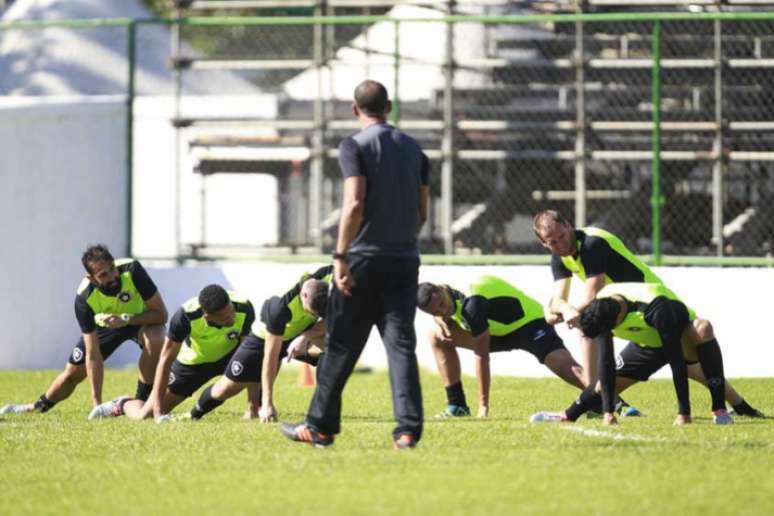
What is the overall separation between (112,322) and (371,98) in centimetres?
567

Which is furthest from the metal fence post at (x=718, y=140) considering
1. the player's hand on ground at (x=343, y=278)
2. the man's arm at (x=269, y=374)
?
the player's hand on ground at (x=343, y=278)

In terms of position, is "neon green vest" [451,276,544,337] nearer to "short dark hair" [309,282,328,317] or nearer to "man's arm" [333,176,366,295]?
"short dark hair" [309,282,328,317]

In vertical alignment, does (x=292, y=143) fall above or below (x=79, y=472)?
above

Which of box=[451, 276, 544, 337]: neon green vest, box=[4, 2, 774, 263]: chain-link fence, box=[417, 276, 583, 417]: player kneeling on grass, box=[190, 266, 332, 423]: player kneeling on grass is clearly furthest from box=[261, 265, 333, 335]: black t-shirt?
box=[4, 2, 774, 263]: chain-link fence

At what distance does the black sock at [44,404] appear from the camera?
50.3 ft

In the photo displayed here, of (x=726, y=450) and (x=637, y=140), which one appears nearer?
(x=726, y=450)

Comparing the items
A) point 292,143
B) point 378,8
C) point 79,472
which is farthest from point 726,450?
point 378,8

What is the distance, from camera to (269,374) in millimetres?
13297

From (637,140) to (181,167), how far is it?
5.70 meters

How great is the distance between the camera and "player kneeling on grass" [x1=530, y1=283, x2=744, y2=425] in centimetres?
1226

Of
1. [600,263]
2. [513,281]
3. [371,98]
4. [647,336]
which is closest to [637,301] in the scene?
[647,336]

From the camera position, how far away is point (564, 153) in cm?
2069

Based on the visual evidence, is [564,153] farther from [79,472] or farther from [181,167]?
[79,472]

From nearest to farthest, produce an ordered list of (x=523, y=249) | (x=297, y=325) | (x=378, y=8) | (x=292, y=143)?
(x=297, y=325), (x=523, y=249), (x=292, y=143), (x=378, y=8)
